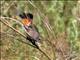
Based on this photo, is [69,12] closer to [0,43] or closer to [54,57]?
[0,43]

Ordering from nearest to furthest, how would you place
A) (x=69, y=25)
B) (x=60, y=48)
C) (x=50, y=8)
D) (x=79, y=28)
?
(x=60, y=48), (x=79, y=28), (x=69, y=25), (x=50, y=8)

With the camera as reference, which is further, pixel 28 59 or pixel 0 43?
pixel 0 43

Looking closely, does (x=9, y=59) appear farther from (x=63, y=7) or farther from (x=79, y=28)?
(x=63, y=7)

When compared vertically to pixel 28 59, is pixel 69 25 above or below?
above

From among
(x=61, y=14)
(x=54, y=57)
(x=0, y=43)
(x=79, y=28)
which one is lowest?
(x=54, y=57)

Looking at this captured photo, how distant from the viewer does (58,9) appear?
5.29 meters

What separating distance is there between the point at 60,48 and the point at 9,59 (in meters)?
0.65

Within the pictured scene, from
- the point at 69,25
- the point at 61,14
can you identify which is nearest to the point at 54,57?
the point at 69,25

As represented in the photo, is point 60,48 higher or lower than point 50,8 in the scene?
lower

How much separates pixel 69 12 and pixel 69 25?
42cm

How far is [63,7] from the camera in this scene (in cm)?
542

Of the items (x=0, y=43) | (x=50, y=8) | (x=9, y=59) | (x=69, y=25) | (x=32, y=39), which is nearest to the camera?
(x=32, y=39)

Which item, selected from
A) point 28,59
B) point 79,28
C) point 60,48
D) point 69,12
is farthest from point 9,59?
point 69,12

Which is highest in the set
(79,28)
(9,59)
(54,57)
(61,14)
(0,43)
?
(61,14)
